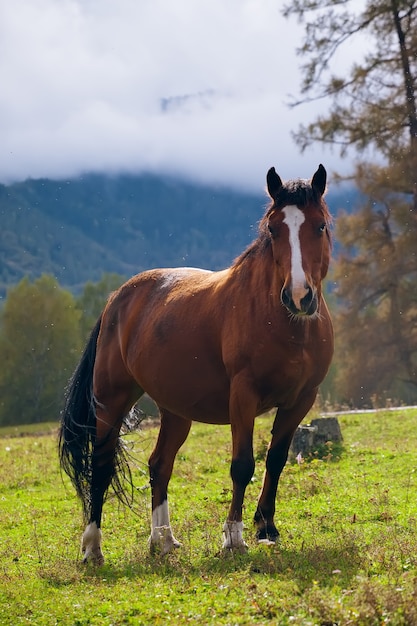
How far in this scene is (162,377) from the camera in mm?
8375

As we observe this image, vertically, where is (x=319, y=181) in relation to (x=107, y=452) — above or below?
above

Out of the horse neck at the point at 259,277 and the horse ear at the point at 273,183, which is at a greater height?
the horse ear at the point at 273,183

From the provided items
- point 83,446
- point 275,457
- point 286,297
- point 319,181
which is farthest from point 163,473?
point 319,181

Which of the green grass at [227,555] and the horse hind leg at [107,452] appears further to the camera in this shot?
the horse hind leg at [107,452]

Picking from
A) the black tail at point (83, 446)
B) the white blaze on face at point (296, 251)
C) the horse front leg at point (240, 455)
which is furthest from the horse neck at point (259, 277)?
the black tail at point (83, 446)

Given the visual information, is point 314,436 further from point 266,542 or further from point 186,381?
point 266,542

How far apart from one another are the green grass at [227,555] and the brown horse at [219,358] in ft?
1.32

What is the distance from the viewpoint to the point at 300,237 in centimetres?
696

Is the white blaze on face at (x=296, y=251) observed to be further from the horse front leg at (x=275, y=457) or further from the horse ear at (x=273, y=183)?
the horse front leg at (x=275, y=457)

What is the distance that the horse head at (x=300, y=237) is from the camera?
6672mm

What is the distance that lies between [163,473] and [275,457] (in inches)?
60.6

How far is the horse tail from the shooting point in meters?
9.09

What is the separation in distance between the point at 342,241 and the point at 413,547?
27080mm

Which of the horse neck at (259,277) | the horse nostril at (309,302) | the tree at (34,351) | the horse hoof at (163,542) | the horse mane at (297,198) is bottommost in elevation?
the horse hoof at (163,542)
